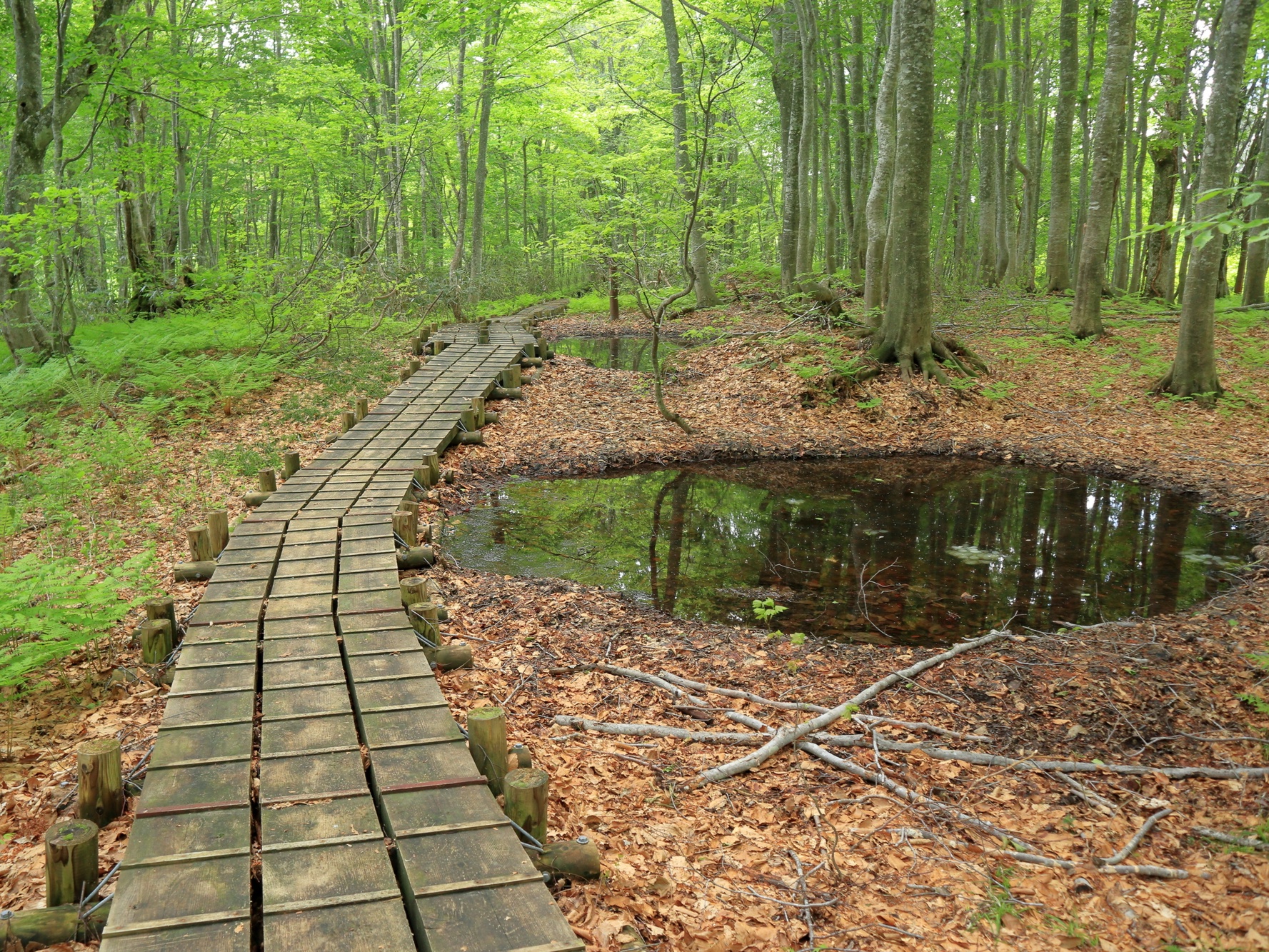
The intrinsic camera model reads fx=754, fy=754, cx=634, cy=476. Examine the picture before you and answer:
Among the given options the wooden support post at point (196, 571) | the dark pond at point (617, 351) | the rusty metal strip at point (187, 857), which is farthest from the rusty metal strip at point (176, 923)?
the dark pond at point (617, 351)

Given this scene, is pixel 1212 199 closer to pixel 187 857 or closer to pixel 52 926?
pixel 187 857

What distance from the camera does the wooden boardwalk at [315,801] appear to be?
2.69 m

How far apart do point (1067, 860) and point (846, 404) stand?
9.20m

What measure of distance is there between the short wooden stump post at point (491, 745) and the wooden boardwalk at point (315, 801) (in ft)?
0.27

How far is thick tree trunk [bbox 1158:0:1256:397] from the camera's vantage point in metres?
10.2

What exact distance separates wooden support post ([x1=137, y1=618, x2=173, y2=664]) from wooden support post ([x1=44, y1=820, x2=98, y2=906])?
2167mm

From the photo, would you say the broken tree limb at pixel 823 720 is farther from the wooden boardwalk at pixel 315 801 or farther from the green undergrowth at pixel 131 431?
the green undergrowth at pixel 131 431

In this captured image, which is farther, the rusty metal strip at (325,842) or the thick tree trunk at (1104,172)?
the thick tree trunk at (1104,172)

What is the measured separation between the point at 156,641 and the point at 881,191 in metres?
12.9

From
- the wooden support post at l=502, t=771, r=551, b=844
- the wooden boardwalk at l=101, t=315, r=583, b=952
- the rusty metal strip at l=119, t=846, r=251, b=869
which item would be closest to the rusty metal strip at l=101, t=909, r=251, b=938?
the wooden boardwalk at l=101, t=315, r=583, b=952

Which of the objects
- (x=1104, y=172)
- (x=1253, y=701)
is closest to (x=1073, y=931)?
(x=1253, y=701)

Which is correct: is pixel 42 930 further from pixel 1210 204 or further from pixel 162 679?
pixel 1210 204

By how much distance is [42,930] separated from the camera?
2.75m

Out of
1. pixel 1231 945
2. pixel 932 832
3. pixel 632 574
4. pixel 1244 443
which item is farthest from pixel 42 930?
pixel 1244 443
